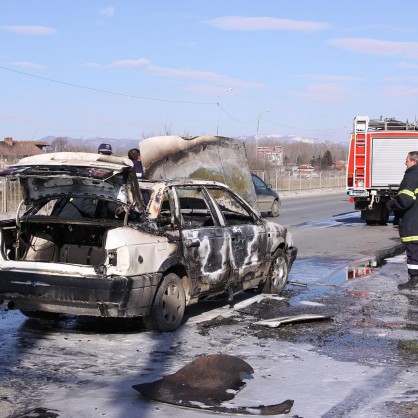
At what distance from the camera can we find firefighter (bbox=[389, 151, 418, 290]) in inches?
403

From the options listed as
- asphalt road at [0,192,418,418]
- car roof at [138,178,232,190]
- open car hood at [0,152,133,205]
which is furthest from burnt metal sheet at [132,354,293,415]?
car roof at [138,178,232,190]

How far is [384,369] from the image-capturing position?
5.97m

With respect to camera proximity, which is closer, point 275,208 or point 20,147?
point 275,208

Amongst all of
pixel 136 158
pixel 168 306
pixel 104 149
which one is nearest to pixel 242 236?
pixel 168 306

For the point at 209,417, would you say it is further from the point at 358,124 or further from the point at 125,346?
the point at 358,124

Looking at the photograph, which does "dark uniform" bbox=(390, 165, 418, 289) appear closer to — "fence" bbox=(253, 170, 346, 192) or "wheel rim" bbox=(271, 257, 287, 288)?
"wheel rim" bbox=(271, 257, 287, 288)

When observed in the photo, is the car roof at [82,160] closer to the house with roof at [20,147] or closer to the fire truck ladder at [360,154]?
the fire truck ladder at [360,154]

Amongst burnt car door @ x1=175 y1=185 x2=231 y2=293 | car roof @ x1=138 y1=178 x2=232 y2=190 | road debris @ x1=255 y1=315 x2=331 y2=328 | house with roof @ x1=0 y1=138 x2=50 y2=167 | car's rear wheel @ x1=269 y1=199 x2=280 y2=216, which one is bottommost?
road debris @ x1=255 y1=315 x2=331 y2=328

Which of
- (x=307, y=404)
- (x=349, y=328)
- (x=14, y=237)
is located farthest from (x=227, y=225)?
(x=307, y=404)

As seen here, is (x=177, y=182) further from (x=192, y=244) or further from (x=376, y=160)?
(x=376, y=160)

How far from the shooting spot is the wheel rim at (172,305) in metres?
7.17

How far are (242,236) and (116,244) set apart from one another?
2164 millimetres

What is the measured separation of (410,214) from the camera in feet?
34.0

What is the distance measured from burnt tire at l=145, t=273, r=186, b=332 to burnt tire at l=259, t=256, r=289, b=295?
7.16 ft
